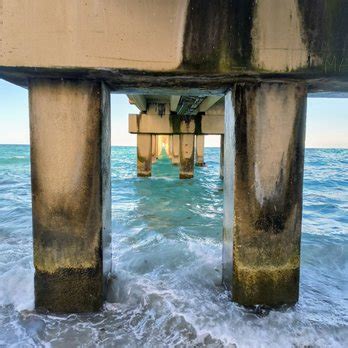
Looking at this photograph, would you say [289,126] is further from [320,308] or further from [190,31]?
[320,308]

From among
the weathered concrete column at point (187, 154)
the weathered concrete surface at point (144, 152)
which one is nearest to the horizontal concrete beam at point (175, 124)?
the weathered concrete column at point (187, 154)

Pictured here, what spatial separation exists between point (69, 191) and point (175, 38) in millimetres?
1718

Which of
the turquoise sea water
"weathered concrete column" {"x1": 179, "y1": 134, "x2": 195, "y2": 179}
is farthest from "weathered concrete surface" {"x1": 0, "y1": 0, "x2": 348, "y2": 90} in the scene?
"weathered concrete column" {"x1": 179, "y1": 134, "x2": 195, "y2": 179}

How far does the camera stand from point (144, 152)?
15.6m

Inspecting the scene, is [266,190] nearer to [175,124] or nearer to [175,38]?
[175,38]

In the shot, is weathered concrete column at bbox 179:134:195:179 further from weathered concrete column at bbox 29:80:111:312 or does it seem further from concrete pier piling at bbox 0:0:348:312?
weathered concrete column at bbox 29:80:111:312

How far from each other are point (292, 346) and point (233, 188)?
4.93 ft

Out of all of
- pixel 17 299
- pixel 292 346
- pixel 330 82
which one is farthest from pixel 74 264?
pixel 330 82

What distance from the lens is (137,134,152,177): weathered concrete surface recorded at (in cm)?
1544

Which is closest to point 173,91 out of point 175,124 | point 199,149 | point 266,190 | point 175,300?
point 266,190

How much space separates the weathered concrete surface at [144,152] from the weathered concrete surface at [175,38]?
12756 millimetres

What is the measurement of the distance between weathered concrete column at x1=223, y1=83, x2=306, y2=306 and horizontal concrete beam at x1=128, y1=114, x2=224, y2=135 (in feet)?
36.8

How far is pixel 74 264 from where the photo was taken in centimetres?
291

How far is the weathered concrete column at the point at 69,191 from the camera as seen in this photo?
275 cm
